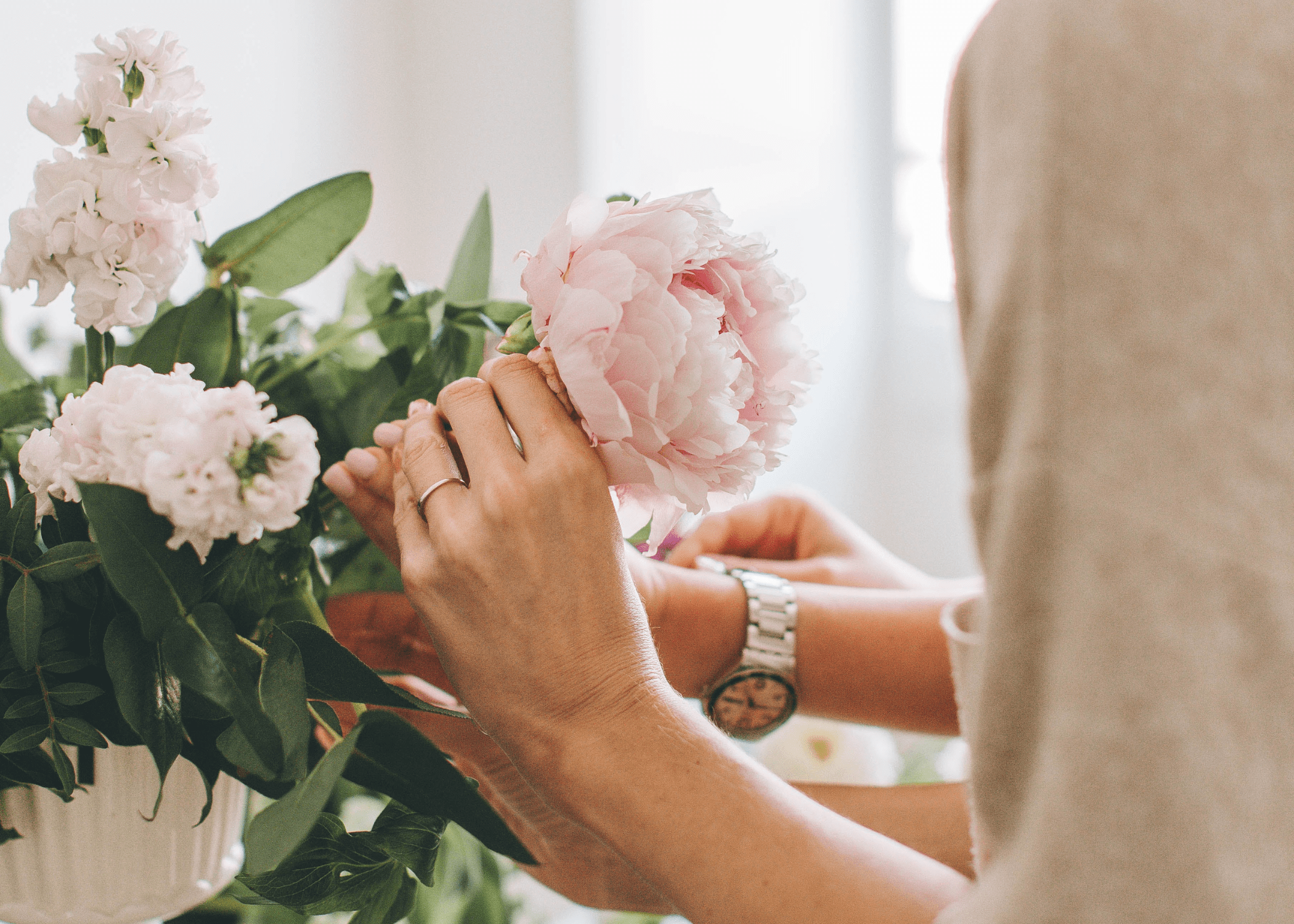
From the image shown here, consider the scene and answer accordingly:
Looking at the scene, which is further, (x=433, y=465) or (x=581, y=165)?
(x=581, y=165)

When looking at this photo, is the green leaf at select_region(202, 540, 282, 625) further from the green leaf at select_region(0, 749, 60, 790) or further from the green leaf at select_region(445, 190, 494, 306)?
the green leaf at select_region(445, 190, 494, 306)

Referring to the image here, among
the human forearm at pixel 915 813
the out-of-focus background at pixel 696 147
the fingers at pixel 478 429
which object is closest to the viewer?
the fingers at pixel 478 429

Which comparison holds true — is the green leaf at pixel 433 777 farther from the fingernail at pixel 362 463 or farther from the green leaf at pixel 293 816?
A: the fingernail at pixel 362 463

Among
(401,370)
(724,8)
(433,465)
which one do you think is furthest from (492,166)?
(433,465)

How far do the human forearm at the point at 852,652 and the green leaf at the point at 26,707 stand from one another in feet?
1.22

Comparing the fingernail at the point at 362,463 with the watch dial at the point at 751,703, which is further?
the watch dial at the point at 751,703

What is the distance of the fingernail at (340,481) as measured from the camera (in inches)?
16.5

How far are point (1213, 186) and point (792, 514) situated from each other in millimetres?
538

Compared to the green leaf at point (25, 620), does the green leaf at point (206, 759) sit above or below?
below

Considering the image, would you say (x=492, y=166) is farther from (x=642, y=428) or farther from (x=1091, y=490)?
(x=1091, y=490)

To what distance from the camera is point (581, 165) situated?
48.1 inches

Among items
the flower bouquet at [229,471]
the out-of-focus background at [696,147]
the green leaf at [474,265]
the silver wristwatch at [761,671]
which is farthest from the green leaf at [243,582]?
the out-of-focus background at [696,147]

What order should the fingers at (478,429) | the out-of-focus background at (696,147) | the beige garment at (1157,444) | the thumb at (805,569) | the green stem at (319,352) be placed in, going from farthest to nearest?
1. the out-of-focus background at (696,147)
2. the thumb at (805,569)
3. the green stem at (319,352)
4. the fingers at (478,429)
5. the beige garment at (1157,444)

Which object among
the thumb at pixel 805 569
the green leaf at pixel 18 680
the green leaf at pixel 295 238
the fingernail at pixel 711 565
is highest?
the green leaf at pixel 295 238
